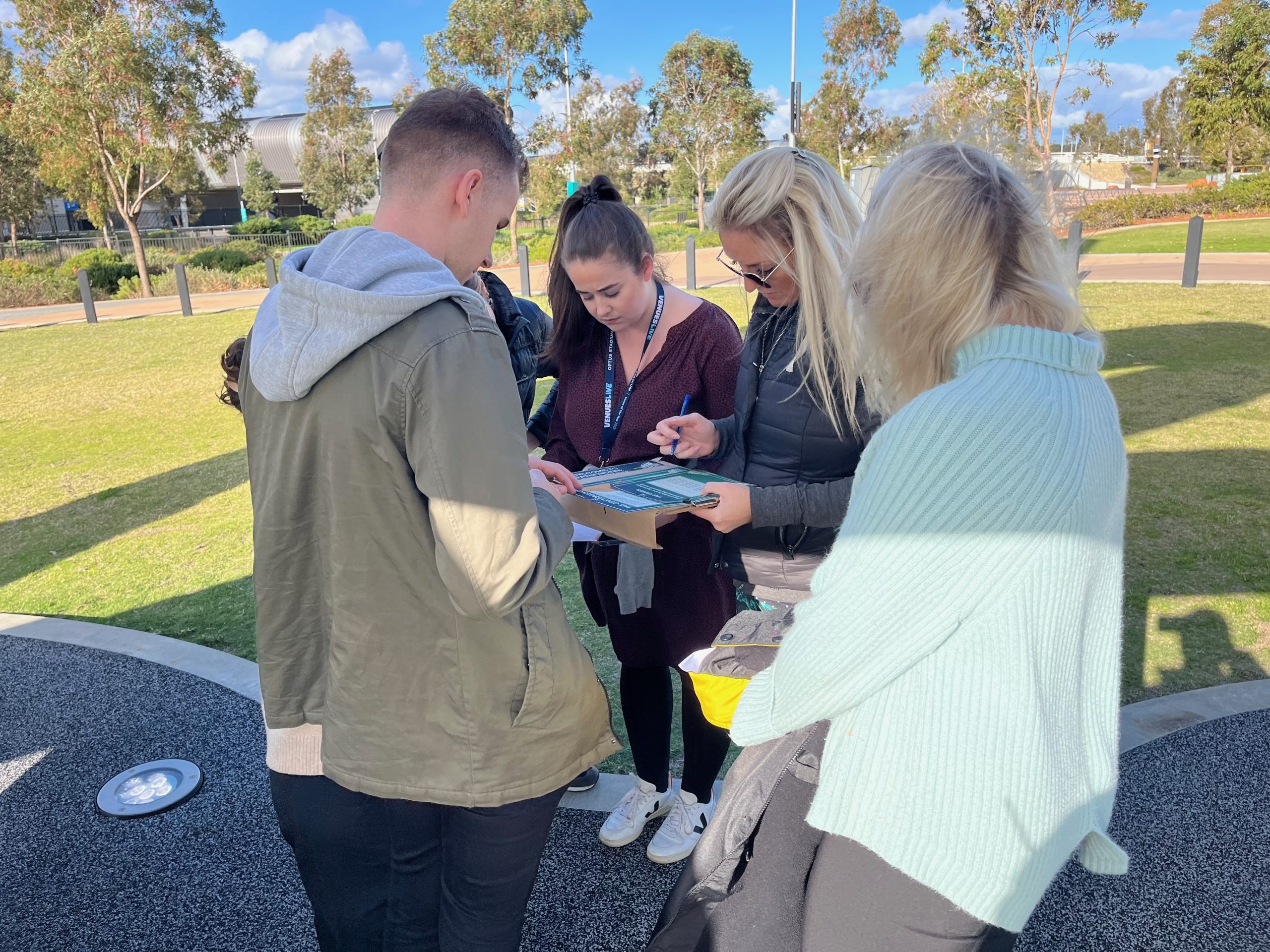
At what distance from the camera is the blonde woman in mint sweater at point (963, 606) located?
1.20 meters

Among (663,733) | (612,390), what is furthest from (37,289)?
(663,733)

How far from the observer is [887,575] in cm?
123

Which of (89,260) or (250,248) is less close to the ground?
(250,248)

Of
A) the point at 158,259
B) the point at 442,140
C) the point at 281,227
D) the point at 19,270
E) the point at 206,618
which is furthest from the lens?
the point at 281,227

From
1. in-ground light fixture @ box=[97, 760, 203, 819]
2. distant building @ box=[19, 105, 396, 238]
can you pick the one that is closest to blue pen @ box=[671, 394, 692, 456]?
in-ground light fixture @ box=[97, 760, 203, 819]

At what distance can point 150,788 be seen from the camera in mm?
3357

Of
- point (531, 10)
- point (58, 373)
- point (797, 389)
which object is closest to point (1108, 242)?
point (531, 10)

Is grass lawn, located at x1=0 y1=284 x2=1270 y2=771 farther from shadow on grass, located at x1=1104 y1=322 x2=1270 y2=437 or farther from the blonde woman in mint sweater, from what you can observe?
the blonde woman in mint sweater

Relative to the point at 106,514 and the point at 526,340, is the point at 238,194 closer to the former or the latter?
the point at 106,514

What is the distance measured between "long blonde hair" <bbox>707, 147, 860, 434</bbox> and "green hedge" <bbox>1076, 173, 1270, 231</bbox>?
105ft

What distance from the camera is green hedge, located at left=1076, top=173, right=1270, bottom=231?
101 ft

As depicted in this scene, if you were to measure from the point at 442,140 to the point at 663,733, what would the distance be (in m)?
1.99

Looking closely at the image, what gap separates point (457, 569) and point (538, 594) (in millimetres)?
227

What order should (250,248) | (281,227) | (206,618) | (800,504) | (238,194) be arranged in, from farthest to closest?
(238,194) → (281,227) → (250,248) → (206,618) → (800,504)
